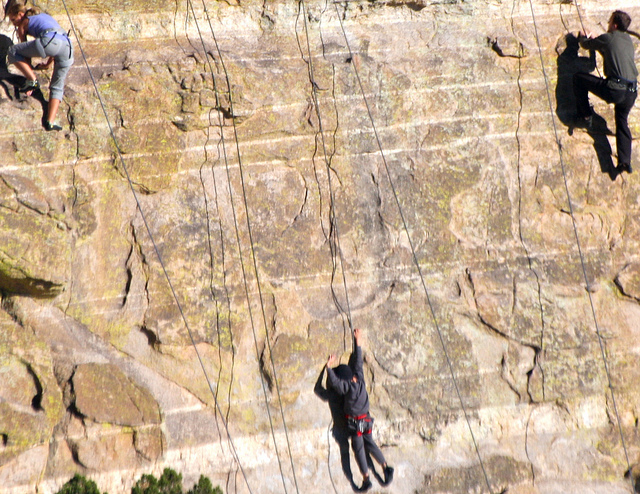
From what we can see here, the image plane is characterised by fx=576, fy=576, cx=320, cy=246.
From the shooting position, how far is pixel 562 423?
488cm

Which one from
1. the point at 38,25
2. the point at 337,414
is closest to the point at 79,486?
the point at 337,414

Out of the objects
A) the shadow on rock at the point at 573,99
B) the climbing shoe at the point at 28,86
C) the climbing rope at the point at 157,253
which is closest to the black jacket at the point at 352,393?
the climbing rope at the point at 157,253

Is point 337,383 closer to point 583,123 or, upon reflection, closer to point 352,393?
point 352,393

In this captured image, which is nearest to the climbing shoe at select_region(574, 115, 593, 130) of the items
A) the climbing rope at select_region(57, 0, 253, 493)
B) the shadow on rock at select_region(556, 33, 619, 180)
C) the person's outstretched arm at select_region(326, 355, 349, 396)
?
the shadow on rock at select_region(556, 33, 619, 180)

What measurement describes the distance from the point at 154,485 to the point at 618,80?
502cm

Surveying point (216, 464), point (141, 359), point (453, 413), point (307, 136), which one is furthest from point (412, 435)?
point (307, 136)

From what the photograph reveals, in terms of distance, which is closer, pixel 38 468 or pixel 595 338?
pixel 38 468

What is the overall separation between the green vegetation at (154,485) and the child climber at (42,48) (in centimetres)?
290

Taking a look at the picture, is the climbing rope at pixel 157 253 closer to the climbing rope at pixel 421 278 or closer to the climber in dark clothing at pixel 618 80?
the climbing rope at pixel 421 278

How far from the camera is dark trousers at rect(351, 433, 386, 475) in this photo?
460 cm

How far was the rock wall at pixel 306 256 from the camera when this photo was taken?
4.65 m

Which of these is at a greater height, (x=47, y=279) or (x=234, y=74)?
(x=234, y=74)

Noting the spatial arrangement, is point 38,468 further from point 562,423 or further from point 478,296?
point 562,423

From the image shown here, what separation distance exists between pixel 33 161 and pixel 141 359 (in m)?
1.92
